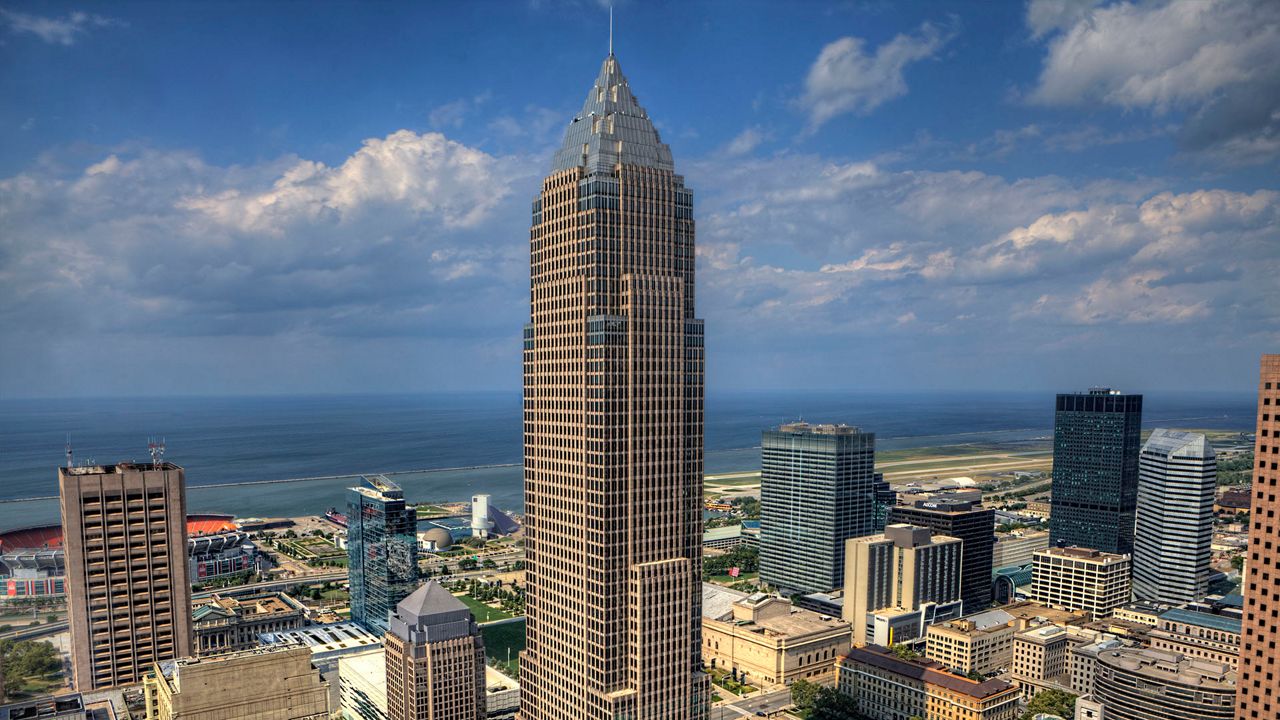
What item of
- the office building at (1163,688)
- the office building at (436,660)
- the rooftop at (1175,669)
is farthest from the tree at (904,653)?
the office building at (436,660)

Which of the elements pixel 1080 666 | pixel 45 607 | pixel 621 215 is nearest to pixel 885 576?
pixel 1080 666

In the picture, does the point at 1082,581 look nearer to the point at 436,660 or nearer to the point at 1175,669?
the point at 1175,669

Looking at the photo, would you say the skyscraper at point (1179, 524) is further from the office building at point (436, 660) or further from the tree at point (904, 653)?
the office building at point (436, 660)

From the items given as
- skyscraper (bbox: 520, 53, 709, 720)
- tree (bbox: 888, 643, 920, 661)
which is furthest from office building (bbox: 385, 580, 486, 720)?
tree (bbox: 888, 643, 920, 661)

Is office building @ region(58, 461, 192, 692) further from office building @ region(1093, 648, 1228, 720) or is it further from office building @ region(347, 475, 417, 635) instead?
office building @ region(1093, 648, 1228, 720)

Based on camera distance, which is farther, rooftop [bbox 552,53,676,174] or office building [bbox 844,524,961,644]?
office building [bbox 844,524,961,644]

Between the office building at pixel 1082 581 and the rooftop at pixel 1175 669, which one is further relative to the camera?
the office building at pixel 1082 581

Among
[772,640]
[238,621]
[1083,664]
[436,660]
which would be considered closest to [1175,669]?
[1083,664]
